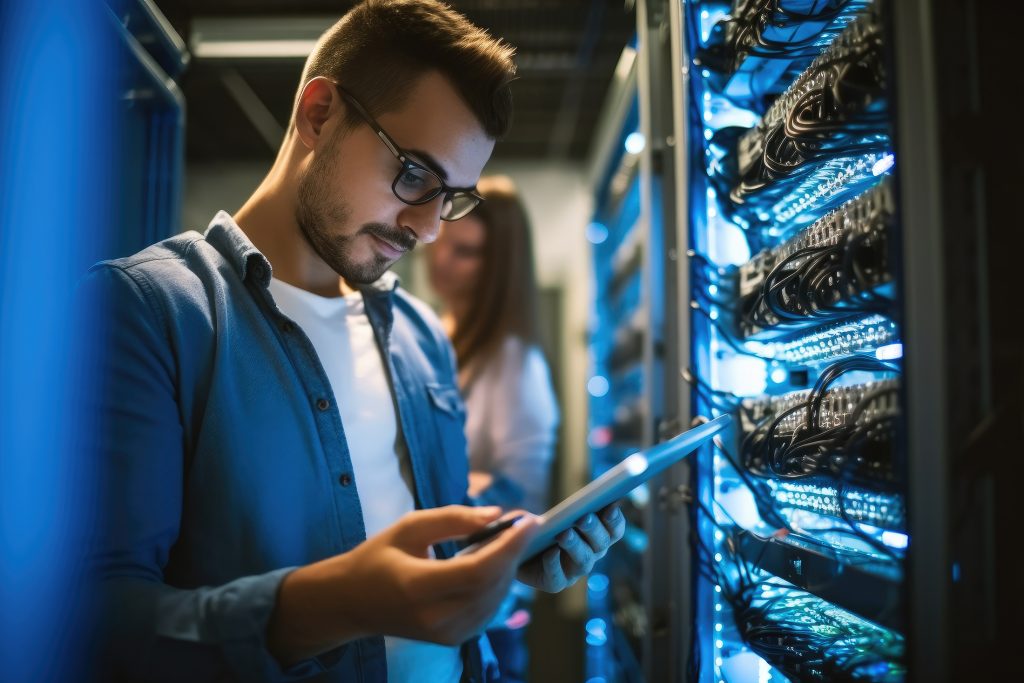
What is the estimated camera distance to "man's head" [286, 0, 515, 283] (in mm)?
1112

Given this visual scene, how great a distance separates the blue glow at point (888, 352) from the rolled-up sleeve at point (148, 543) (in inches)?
33.0

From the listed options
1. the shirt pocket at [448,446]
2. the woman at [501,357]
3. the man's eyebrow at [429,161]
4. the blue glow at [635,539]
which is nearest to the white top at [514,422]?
the woman at [501,357]

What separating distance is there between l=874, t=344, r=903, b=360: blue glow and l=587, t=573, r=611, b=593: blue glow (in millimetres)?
2372

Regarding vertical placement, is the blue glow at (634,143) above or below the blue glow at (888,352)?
above

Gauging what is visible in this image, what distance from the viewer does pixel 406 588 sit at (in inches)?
27.0

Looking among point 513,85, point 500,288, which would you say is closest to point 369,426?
point 500,288

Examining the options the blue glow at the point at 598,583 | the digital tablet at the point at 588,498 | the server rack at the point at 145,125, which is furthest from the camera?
the blue glow at the point at 598,583

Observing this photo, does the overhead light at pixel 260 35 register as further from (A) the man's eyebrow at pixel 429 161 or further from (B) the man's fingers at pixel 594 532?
(B) the man's fingers at pixel 594 532

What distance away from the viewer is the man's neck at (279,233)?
1188 millimetres

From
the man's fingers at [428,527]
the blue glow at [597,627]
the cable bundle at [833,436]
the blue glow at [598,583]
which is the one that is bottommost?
the blue glow at [597,627]

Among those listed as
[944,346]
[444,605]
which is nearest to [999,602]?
[944,346]

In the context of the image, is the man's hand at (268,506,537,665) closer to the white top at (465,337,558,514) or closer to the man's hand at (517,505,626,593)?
the man's hand at (517,505,626,593)

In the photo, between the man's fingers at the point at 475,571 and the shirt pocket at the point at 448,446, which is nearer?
the man's fingers at the point at 475,571

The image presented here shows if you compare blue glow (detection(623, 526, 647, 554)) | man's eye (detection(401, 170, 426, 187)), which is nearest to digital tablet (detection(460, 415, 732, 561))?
man's eye (detection(401, 170, 426, 187))
